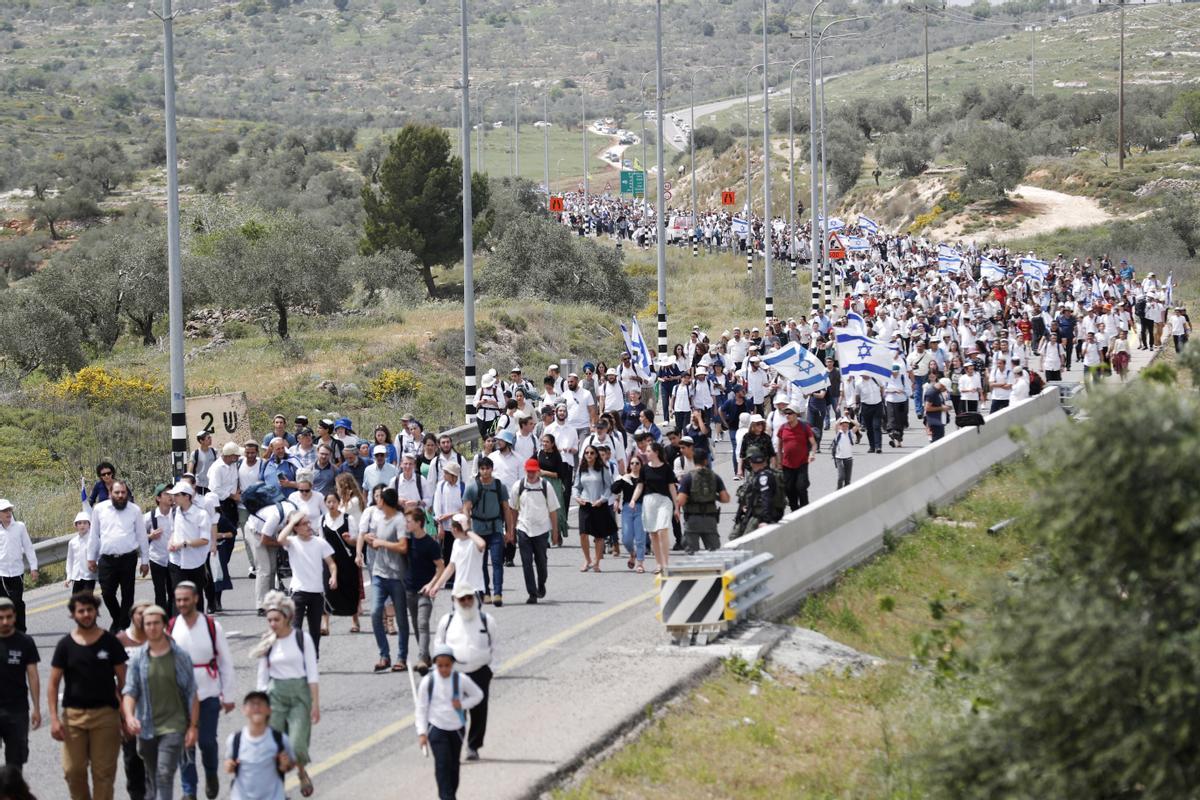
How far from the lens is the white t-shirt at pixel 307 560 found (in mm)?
13125

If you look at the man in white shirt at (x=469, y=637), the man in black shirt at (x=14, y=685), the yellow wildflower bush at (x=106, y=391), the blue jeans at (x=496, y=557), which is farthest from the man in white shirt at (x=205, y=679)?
the yellow wildflower bush at (x=106, y=391)

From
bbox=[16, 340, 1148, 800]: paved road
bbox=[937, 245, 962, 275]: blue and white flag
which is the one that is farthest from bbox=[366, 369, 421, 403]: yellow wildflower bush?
bbox=[937, 245, 962, 275]: blue and white flag

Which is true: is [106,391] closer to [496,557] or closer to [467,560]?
[496,557]

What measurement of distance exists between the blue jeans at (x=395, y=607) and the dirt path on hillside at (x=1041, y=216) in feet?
245

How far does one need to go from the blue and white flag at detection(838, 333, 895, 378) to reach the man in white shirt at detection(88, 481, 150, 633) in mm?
13537

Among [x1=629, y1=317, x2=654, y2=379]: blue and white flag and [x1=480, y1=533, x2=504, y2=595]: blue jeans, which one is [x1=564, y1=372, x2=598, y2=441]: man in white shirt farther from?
[x1=629, y1=317, x2=654, y2=379]: blue and white flag

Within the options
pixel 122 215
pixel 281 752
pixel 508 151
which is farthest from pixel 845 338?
pixel 508 151

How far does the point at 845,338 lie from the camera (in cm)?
2572

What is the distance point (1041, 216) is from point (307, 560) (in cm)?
8004

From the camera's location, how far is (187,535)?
14.8 metres

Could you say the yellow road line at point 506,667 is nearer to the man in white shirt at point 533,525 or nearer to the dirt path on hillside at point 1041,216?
the man in white shirt at point 533,525

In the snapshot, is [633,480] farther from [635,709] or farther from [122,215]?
[122,215]

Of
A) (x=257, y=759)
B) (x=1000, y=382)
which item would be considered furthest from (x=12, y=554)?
(x=1000, y=382)

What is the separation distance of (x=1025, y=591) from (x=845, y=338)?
58.0 feet
